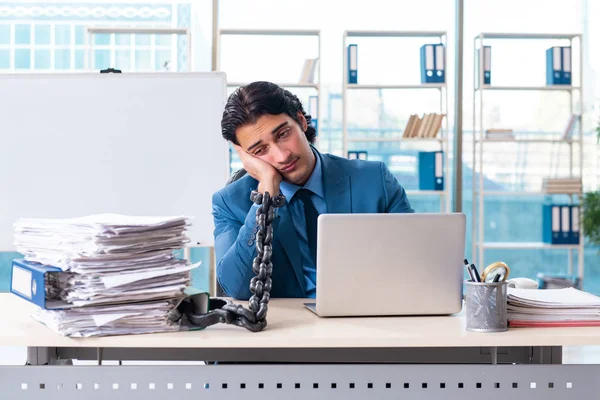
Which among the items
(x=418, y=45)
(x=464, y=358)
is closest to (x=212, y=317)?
(x=464, y=358)

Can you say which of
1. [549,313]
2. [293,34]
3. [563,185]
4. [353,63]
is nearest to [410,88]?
[353,63]

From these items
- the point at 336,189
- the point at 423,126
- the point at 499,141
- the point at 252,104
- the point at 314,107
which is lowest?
the point at 336,189

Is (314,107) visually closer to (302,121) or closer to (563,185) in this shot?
(563,185)

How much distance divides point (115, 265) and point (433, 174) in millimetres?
4089

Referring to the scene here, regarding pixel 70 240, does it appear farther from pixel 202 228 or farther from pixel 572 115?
pixel 572 115

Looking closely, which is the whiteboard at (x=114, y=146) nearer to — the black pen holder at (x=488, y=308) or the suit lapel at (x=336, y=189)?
the suit lapel at (x=336, y=189)

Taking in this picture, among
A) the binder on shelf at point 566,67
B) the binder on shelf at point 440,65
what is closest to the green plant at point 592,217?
the binder on shelf at point 566,67

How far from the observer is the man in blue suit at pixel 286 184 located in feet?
6.61

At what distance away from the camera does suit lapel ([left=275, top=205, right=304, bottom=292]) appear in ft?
6.65

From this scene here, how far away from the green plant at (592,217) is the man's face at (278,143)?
11.6ft

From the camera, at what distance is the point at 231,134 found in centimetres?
206

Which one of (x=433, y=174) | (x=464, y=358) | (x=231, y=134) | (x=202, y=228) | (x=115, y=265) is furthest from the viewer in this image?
(x=433, y=174)

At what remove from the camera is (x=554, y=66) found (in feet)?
17.0

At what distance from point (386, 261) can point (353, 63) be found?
12.7 ft
